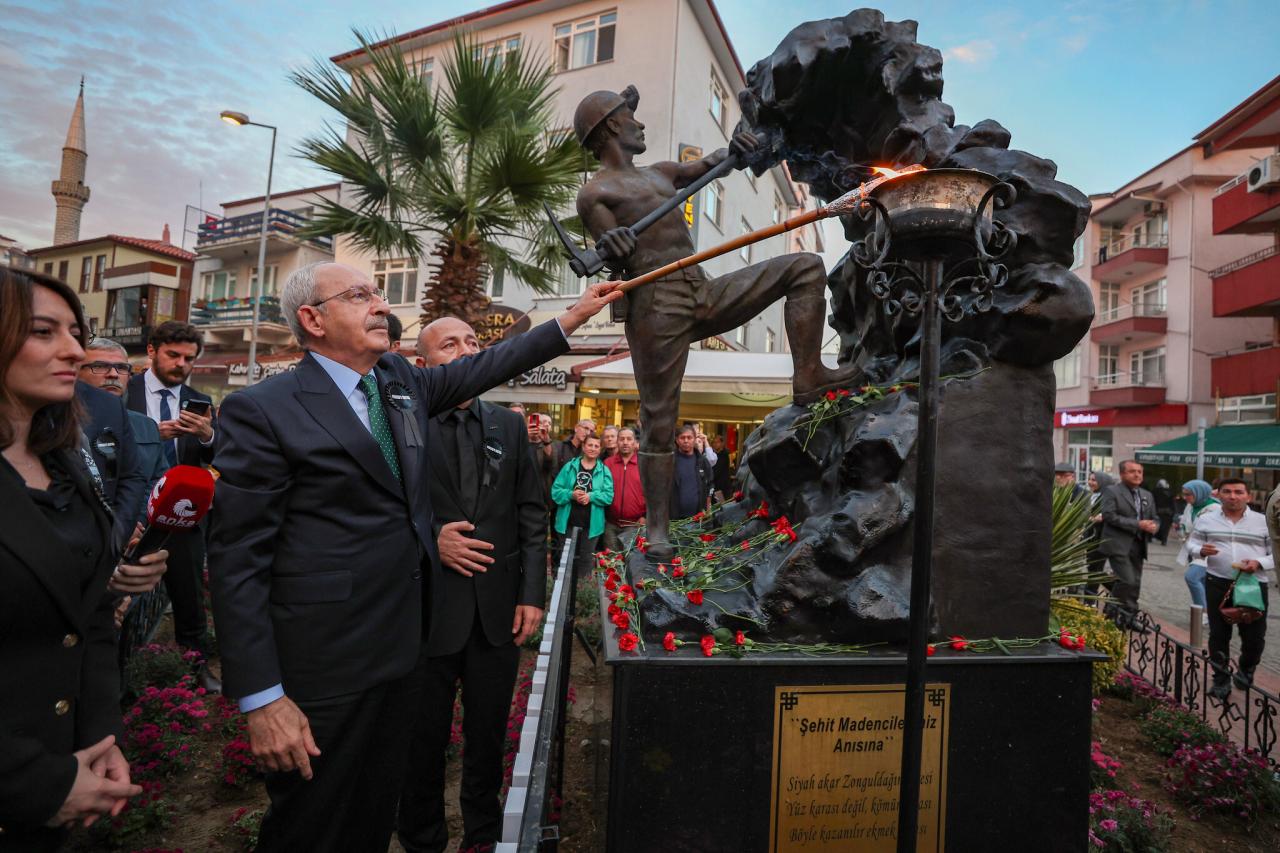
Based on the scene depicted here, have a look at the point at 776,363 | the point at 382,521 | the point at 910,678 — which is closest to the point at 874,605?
the point at 910,678

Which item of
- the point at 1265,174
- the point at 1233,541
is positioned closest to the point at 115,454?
the point at 1233,541

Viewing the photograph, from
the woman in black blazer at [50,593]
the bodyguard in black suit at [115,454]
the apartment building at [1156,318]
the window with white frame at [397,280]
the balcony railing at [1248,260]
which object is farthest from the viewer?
the apartment building at [1156,318]

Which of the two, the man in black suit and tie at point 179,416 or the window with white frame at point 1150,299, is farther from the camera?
the window with white frame at point 1150,299

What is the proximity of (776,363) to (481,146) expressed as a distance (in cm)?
464

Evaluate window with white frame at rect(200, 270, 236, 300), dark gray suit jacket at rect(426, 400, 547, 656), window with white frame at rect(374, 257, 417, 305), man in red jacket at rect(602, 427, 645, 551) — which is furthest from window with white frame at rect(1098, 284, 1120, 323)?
window with white frame at rect(200, 270, 236, 300)

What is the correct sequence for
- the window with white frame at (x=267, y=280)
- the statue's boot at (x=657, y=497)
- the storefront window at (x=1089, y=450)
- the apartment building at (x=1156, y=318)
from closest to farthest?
the statue's boot at (x=657, y=497), the apartment building at (x=1156, y=318), the storefront window at (x=1089, y=450), the window with white frame at (x=267, y=280)

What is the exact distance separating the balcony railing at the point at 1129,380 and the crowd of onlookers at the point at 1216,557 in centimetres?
2239

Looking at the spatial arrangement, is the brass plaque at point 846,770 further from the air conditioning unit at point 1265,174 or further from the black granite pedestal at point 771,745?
the air conditioning unit at point 1265,174

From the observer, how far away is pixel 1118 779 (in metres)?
4.16

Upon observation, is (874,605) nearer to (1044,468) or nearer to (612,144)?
(1044,468)

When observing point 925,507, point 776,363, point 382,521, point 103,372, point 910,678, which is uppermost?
point 776,363

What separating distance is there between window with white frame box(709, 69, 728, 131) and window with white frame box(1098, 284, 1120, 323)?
17.6m

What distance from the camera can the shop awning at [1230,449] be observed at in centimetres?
1725

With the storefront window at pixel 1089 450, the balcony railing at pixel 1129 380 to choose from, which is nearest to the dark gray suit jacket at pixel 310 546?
the balcony railing at pixel 1129 380
